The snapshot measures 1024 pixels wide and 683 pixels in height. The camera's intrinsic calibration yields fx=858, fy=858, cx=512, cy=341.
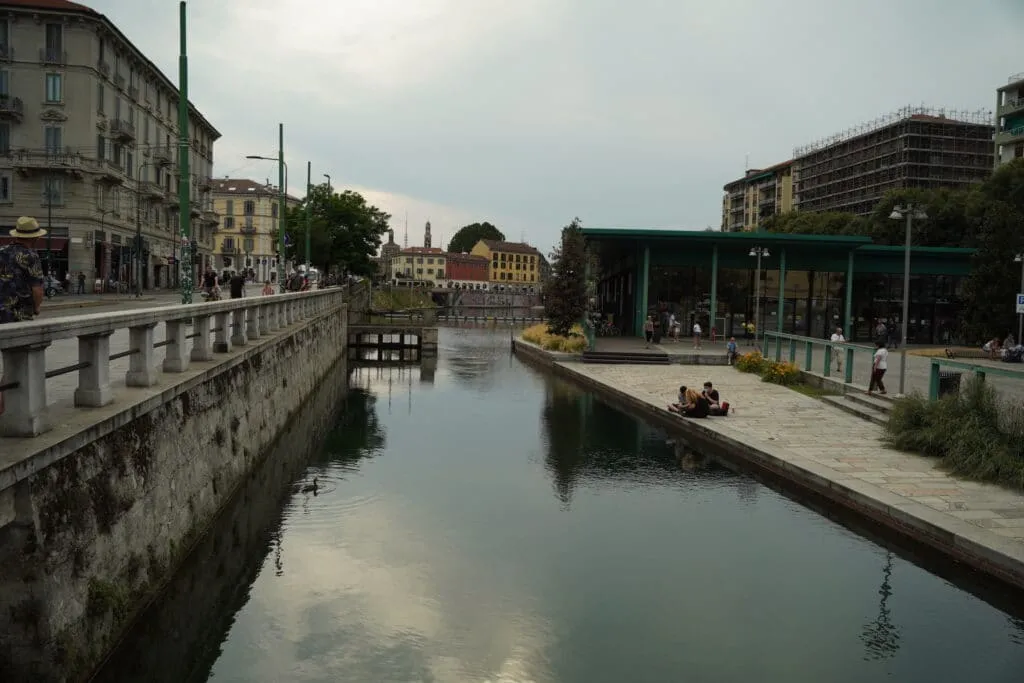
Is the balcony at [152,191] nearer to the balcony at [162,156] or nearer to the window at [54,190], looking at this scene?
the balcony at [162,156]

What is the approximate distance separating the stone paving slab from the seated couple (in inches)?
13.9

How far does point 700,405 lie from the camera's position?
21859 mm

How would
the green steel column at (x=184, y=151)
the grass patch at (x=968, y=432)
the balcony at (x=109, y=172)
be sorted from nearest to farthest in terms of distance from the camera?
1. the grass patch at (x=968, y=432)
2. the green steel column at (x=184, y=151)
3. the balcony at (x=109, y=172)

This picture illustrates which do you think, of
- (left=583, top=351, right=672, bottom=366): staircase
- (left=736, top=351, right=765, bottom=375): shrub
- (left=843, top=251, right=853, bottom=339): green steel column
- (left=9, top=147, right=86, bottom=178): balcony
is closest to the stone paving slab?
(left=736, top=351, right=765, bottom=375): shrub

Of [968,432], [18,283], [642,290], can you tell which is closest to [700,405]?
[968,432]

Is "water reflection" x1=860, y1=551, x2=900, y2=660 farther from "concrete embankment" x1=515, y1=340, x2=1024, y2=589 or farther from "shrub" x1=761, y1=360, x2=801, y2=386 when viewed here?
"shrub" x1=761, y1=360, x2=801, y2=386

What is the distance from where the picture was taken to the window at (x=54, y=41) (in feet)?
154

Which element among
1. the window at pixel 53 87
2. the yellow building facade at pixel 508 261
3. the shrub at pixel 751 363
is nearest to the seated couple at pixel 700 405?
the shrub at pixel 751 363

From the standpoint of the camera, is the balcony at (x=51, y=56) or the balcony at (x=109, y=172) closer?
the balcony at (x=51, y=56)

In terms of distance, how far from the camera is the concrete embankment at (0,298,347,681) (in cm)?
637

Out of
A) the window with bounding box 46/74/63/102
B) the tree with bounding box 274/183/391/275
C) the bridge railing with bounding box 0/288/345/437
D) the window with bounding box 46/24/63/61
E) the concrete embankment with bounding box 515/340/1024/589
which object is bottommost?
the concrete embankment with bounding box 515/340/1024/589

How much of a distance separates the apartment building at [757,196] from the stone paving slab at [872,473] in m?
93.7

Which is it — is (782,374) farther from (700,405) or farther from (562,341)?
(562,341)

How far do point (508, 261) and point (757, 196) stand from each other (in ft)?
213
